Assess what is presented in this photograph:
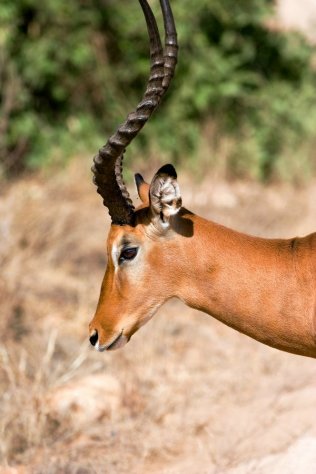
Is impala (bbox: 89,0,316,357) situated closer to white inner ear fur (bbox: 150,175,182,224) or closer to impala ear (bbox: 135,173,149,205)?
white inner ear fur (bbox: 150,175,182,224)

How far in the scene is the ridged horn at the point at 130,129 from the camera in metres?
4.88

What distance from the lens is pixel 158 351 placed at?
8391 millimetres

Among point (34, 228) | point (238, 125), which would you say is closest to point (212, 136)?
point (238, 125)

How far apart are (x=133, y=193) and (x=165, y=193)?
19.1 ft

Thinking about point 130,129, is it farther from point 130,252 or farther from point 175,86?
point 175,86

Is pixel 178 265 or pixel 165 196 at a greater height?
pixel 165 196

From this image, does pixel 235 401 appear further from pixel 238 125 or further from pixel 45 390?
pixel 238 125

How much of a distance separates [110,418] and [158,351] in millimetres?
1615

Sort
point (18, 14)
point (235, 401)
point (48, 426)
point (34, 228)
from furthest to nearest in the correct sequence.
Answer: point (18, 14)
point (34, 228)
point (235, 401)
point (48, 426)

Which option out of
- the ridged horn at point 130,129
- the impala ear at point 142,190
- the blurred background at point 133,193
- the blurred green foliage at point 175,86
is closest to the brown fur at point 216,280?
the ridged horn at point 130,129

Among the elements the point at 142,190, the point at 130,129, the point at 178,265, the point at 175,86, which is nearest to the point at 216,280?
the point at 178,265

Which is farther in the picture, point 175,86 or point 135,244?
point 175,86

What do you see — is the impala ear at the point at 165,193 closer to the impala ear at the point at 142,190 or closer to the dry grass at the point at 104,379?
the impala ear at the point at 142,190

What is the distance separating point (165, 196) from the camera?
5.01 metres
